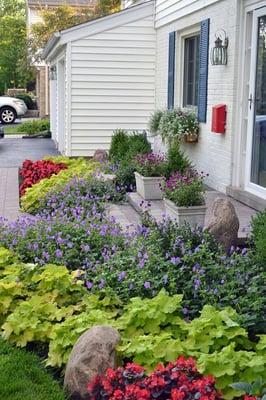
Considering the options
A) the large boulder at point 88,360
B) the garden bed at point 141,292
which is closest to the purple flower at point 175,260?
the garden bed at point 141,292

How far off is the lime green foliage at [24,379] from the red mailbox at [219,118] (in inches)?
216

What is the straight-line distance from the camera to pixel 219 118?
861 centimetres

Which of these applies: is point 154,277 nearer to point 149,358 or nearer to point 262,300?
point 262,300

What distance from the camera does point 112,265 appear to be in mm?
4621

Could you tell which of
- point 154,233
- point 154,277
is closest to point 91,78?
point 154,233

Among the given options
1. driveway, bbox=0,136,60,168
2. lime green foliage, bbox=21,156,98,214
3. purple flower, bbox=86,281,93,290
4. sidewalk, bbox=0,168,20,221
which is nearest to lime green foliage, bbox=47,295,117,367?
purple flower, bbox=86,281,93,290

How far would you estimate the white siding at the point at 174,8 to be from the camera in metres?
9.91

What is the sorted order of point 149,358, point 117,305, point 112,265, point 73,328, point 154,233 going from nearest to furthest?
point 149,358 < point 73,328 < point 117,305 < point 112,265 < point 154,233

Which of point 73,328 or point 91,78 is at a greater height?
point 91,78

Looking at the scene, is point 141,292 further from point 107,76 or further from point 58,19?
point 58,19

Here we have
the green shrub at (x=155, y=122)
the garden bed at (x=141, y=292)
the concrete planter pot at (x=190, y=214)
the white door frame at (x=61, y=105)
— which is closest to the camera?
the garden bed at (x=141, y=292)

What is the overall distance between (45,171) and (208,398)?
7.10m

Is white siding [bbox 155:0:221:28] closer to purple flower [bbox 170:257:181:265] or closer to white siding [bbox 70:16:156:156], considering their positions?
white siding [bbox 70:16:156:156]

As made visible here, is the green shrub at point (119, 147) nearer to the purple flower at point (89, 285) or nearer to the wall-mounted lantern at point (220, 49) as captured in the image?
the wall-mounted lantern at point (220, 49)
